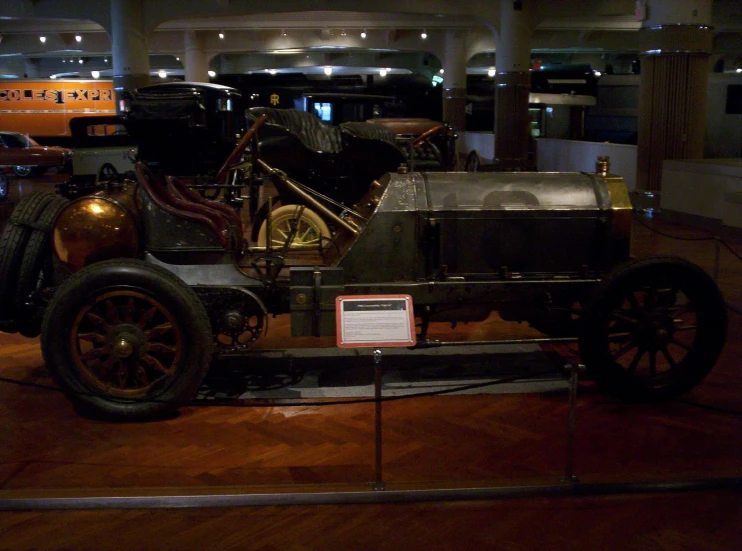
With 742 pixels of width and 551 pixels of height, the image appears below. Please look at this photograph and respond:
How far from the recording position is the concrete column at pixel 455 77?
83.3 feet

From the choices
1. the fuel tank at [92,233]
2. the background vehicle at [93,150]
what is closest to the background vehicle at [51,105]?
the background vehicle at [93,150]

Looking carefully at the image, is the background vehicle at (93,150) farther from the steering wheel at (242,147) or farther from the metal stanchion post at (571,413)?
the metal stanchion post at (571,413)

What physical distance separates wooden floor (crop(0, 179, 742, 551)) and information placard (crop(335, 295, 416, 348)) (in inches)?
22.7

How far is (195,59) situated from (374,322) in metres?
23.7

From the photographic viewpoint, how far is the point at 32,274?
438 centimetres

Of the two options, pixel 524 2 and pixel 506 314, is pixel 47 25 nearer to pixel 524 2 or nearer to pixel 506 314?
pixel 524 2

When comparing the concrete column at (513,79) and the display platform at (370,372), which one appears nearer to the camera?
the display platform at (370,372)

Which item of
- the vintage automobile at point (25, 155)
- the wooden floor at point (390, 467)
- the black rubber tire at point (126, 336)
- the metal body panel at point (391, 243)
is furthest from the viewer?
the vintage automobile at point (25, 155)

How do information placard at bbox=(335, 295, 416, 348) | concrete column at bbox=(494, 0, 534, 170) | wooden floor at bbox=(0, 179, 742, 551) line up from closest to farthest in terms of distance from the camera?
wooden floor at bbox=(0, 179, 742, 551) → information placard at bbox=(335, 295, 416, 348) → concrete column at bbox=(494, 0, 534, 170)

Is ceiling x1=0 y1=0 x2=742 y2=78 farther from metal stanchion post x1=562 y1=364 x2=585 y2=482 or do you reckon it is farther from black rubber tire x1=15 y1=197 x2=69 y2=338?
metal stanchion post x1=562 y1=364 x2=585 y2=482

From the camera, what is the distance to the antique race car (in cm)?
416

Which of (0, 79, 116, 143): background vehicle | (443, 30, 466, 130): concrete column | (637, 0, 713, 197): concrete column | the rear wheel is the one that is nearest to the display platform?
the rear wheel

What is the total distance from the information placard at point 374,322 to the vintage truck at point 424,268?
702 mm

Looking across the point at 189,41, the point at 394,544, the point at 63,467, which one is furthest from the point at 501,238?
the point at 189,41
